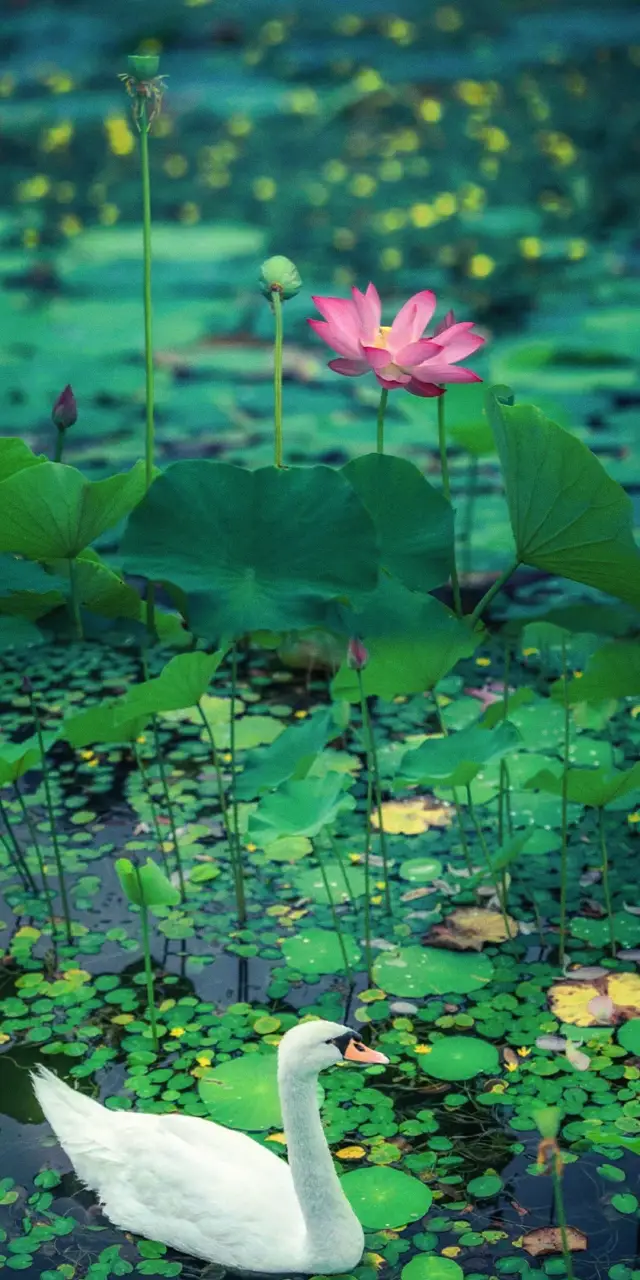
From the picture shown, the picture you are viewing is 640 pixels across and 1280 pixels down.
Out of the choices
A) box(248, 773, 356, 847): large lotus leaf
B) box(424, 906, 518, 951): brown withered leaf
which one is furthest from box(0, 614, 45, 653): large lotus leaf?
box(424, 906, 518, 951): brown withered leaf

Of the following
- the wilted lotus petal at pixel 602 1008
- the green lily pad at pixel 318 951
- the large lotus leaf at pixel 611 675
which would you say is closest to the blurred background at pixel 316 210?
the large lotus leaf at pixel 611 675

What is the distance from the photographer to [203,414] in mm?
4652

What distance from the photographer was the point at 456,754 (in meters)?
2.34

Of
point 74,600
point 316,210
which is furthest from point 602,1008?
point 316,210

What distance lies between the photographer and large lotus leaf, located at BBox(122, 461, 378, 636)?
235 centimetres

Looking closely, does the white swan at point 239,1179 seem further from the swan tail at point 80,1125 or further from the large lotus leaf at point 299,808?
the large lotus leaf at point 299,808

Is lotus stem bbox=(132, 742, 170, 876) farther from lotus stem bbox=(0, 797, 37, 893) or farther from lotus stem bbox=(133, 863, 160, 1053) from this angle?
lotus stem bbox=(133, 863, 160, 1053)

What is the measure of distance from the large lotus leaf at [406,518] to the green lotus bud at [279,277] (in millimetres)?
282

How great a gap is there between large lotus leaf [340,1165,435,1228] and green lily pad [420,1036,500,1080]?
20 cm

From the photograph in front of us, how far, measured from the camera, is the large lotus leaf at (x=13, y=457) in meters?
2.65

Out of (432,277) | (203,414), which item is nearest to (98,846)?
(203,414)

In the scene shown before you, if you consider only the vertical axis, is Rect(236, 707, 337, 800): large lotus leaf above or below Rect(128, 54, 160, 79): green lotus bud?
below

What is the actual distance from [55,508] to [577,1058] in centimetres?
111

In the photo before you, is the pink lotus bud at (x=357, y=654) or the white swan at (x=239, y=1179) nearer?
the white swan at (x=239, y=1179)
